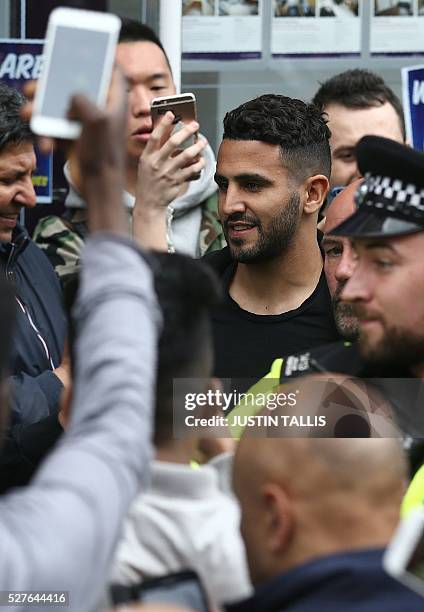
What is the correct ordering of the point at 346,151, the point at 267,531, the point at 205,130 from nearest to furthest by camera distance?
the point at 267,531
the point at 346,151
the point at 205,130

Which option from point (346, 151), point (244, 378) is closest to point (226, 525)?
point (244, 378)

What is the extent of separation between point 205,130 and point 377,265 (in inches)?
108

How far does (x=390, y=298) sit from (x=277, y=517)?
1029mm

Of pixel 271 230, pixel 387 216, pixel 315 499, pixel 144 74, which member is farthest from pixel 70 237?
pixel 315 499

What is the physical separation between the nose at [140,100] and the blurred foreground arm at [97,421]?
8.97 feet

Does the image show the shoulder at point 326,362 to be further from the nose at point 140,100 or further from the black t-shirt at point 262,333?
the nose at point 140,100

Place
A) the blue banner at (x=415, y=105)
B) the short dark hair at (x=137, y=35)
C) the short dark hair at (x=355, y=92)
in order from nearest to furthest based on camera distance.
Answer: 1. the short dark hair at (x=137, y=35)
2. the blue banner at (x=415, y=105)
3. the short dark hair at (x=355, y=92)

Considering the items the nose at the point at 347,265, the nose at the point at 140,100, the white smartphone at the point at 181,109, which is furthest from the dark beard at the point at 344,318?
the nose at the point at 140,100

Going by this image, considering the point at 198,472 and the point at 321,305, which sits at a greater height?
the point at 198,472

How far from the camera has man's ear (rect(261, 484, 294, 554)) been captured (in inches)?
77.8

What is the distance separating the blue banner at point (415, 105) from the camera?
4.98 m

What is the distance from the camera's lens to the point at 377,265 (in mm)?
2953

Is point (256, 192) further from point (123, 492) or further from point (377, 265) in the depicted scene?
point (123, 492)
